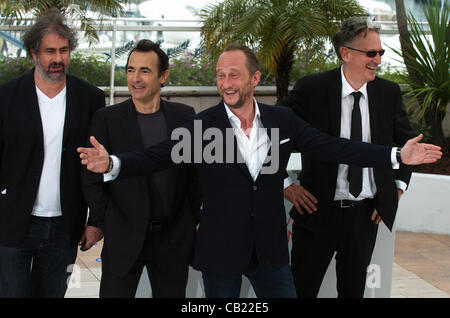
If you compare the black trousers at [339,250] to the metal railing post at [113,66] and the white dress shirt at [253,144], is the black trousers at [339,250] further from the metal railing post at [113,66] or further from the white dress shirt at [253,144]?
the metal railing post at [113,66]

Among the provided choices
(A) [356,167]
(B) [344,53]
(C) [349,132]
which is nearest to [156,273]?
(A) [356,167]

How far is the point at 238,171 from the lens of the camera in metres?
3.41

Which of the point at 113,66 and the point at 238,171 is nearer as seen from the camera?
the point at 238,171

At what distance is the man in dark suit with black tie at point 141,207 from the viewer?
353cm

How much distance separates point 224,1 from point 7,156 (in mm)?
6538

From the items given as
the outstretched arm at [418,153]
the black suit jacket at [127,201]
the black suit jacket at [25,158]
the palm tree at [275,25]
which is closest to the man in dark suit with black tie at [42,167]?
the black suit jacket at [25,158]

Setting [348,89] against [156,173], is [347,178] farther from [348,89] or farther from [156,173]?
[156,173]

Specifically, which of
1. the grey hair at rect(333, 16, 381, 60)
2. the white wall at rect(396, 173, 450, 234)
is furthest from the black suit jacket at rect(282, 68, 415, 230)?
the white wall at rect(396, 173, 450, 234)

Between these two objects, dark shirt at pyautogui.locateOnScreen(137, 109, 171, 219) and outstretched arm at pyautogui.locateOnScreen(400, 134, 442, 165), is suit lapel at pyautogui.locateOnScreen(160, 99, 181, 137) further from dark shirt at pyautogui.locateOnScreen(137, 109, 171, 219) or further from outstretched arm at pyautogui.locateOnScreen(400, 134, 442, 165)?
outstretched arm at pyautogui.locateOnScreen(400, 134, 442, 165)

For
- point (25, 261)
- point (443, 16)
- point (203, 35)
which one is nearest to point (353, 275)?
point (25, 261)

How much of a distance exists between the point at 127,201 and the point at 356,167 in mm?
1356

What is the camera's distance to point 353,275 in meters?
4.14

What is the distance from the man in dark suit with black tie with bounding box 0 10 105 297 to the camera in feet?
11.9
